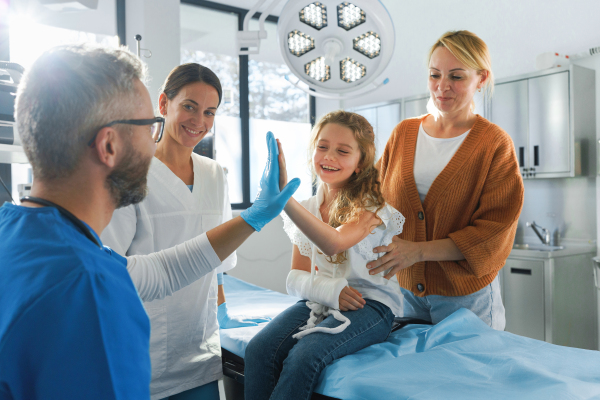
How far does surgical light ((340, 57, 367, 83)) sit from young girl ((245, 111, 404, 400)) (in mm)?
266

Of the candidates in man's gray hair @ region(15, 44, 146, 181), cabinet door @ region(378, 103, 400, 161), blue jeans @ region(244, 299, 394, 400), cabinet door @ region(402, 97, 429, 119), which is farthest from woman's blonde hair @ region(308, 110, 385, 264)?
cabinet door @ region(378, 103, 400, 161)

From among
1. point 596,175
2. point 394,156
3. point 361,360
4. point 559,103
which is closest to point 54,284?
point 361,360

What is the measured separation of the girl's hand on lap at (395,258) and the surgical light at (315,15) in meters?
0.69

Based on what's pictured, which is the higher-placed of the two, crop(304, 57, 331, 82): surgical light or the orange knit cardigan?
crop(304, 57, 331, 82): surgical light

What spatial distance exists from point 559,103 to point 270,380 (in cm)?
293

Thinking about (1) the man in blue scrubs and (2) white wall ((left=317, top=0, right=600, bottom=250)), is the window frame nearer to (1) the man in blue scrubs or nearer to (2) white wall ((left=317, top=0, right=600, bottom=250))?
(2) white wall ((left=317, top=0, right=600, bottom=250))

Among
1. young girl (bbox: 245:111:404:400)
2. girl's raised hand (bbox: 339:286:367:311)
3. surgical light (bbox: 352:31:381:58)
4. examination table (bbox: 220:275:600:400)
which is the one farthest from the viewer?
girl's raised hand (bbox: 339:286:367:311)

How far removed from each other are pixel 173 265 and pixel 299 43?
0.65m

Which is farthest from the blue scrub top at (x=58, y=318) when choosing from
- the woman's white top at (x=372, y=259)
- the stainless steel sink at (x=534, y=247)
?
the stainless steel sink at (x=534, y=247)

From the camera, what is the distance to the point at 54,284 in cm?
59

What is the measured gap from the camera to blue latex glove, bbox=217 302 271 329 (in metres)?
1.84

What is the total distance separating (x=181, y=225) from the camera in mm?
1401

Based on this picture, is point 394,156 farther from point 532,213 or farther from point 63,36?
point 63,36

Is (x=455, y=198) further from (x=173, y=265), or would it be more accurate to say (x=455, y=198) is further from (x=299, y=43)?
(x=173, y=265)
